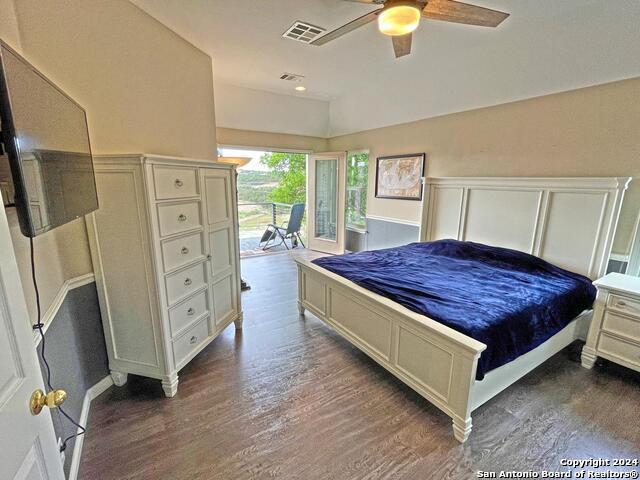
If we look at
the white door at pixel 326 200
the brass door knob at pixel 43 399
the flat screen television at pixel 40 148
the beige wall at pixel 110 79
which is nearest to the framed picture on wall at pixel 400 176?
the white door at pixel 326 200

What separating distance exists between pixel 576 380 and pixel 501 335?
100 cm

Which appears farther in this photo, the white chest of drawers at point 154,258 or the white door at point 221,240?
the white door at point 221,240

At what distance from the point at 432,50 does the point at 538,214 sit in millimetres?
1982

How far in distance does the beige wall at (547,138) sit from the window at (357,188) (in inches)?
40.1

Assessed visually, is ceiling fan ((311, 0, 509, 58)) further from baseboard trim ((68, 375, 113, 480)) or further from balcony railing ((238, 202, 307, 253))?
balcony railing ((238, 202, 307, 253))

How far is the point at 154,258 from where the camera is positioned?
5.89ft

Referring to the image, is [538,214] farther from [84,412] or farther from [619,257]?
[84,412]

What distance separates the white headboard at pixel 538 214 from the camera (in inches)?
95.1

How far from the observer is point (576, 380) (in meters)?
2.14

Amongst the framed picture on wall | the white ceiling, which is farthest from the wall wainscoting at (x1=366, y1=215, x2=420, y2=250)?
the white ceiling

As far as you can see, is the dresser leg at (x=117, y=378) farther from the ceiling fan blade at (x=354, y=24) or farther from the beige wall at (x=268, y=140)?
the beige wall at (x=268, y=140)

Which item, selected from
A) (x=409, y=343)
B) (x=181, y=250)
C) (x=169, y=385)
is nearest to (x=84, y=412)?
(x=169, y=385)

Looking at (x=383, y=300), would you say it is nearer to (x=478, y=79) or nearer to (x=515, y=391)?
(x=515, y=391)

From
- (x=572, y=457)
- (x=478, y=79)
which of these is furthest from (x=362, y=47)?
(x=572, y=457)
